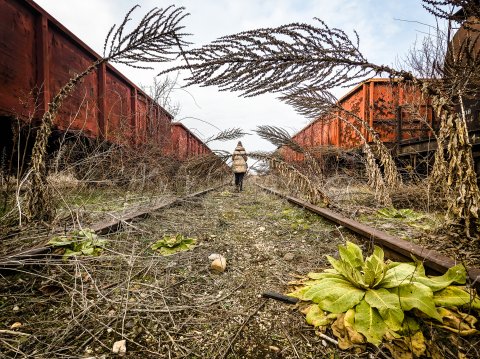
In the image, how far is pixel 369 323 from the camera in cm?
131

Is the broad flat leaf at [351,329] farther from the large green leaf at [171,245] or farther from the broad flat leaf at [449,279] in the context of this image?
the large green leaf at [171,245]

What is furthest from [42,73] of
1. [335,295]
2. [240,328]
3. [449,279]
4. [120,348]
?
[449,279]

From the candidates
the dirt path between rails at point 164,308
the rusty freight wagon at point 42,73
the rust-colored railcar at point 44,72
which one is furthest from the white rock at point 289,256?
the rust-colored railcar at point 44,72

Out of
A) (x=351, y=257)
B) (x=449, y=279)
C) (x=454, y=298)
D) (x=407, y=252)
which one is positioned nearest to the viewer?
(x=454, y=298)

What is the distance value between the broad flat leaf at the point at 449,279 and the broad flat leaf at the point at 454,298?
1.3 inches

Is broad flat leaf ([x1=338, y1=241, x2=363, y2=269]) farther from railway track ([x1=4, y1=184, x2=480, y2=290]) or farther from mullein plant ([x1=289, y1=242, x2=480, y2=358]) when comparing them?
railway track ([x1=4, y1=184, x2=480, y2=290])

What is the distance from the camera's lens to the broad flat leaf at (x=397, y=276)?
146 centimetres

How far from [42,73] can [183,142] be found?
25.3 feet

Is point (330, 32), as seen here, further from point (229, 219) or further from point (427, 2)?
point (229, 219)

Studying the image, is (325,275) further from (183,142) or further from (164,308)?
(183,142)

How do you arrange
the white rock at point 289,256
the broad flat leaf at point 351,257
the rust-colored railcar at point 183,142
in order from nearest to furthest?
the broad flat leaf at point 351,257 < the white rock at point 289,256 < the rust-colored railcar at point 183,142

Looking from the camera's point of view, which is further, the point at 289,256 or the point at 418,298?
the point at 289,256

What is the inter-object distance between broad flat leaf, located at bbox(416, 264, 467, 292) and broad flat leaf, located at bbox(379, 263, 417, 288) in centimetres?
6

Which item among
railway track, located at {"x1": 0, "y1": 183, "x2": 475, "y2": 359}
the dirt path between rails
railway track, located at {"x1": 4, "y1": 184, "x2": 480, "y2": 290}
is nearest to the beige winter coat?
railway track, located at {"x1": 4, "y1": 184, "x2": 480, "y2": 290}
